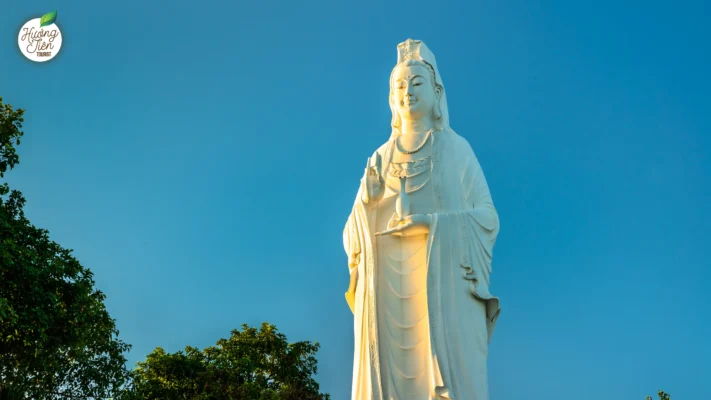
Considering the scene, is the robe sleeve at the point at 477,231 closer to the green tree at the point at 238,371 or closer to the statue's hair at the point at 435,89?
the statue's hair at the point at 435,89

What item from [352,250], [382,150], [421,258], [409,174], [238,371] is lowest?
[421,258]

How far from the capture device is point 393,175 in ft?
34.3

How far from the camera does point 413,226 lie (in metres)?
9.91

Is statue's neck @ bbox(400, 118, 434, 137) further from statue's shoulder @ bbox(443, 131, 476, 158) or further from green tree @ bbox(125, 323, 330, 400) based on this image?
green tree @ bbox(125, 323, 330, 400)

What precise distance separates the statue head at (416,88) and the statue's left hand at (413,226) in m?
1.46

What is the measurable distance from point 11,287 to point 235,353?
11639mm

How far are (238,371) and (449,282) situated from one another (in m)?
18.5

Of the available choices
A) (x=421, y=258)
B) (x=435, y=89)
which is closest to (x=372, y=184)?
(x=421, y=258)

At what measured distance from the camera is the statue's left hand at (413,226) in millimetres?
9914

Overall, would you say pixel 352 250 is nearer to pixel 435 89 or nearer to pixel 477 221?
pixel 477 221

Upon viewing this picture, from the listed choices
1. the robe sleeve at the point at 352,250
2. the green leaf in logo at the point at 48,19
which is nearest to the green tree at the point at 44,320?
the green leaf in logo at the point at 48,19

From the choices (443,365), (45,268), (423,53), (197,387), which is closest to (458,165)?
(423,53)

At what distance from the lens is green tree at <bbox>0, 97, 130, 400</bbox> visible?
59.1 ft

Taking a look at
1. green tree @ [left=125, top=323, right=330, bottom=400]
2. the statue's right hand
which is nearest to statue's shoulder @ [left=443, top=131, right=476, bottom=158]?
the statue's right hand
